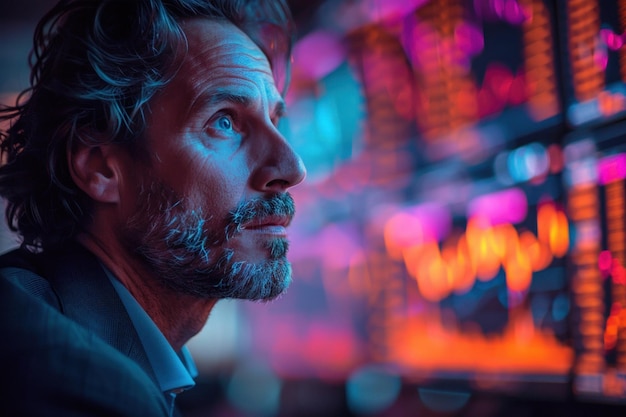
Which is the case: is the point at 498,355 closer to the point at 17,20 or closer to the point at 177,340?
the point at 177,340

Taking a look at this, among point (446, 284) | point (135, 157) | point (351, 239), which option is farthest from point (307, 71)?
point (135, 157)

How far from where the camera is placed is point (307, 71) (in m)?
2.61

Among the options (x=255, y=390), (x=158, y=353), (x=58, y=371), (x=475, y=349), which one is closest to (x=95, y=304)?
(x=158, y=353)

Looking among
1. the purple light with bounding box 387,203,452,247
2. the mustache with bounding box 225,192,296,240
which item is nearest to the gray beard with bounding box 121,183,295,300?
the mustache with bounding box 225,192,296,240

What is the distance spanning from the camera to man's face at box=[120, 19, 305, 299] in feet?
3.15

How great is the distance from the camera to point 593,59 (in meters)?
1.29

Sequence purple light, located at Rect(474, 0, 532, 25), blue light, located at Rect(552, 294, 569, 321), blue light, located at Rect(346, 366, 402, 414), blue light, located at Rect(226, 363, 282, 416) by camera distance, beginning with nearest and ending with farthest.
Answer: blue light, located at Rect(552, 294, 569, 321) < purple light, located at Rect(474, 0, 532, 25) < blue light, located at Rect(346, 366, 402, 414) < blue light, located at Rect(226, 363, 282, 416)

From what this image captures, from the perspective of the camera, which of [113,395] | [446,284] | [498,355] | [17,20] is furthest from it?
[17,20]

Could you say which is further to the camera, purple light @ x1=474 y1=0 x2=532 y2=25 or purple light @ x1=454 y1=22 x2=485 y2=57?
purple light @ x1=454 y1=22 x2=485 y2=57

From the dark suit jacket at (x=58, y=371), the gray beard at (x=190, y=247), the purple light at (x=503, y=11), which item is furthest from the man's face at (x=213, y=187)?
the purple light at (x=503, y=11)

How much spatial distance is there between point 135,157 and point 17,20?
2.36 meters

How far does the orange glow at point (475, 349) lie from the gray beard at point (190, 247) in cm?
80

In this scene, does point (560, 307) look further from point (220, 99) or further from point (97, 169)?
point (97, 169)

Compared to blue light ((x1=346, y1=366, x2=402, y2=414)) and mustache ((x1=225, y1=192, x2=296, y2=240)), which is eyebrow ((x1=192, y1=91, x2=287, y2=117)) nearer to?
mustache ((x1=225, y1=192, x2=296, y2=240))
